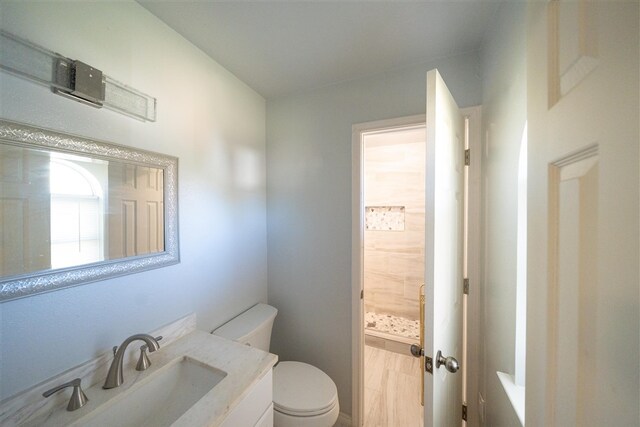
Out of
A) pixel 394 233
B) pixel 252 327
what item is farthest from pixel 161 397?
pixel 394 233

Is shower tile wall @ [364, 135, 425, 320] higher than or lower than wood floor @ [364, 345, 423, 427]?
higher

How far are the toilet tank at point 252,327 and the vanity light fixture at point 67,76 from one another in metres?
1.19

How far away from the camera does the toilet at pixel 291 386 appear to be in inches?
45.4

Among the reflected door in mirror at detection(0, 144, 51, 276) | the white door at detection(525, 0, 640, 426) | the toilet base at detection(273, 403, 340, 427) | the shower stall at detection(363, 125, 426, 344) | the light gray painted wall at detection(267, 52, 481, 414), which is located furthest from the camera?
the shower stall at detection(363, 125, 426, 344)

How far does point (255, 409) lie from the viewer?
2.84 ft

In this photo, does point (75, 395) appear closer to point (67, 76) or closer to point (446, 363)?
point (67, 76)

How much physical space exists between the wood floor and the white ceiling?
2.37 metres

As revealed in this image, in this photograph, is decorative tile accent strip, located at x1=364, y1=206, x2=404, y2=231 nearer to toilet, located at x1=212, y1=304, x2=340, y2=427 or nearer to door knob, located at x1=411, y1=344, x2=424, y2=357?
toilet, located at x1=212, y1=304, x2=340, y2=427

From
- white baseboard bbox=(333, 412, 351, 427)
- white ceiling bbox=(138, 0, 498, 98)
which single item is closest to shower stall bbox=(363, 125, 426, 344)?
white baseboard bbox=(333, 412, 351, 427)

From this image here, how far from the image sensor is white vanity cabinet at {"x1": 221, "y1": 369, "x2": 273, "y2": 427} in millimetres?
771

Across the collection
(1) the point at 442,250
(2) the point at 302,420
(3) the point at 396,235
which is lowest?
(2) the point at 302,420

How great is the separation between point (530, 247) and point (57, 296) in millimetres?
1387

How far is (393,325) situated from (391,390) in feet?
2.70

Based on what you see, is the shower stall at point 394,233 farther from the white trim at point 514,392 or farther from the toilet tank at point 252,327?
the white trim at point 514,392
